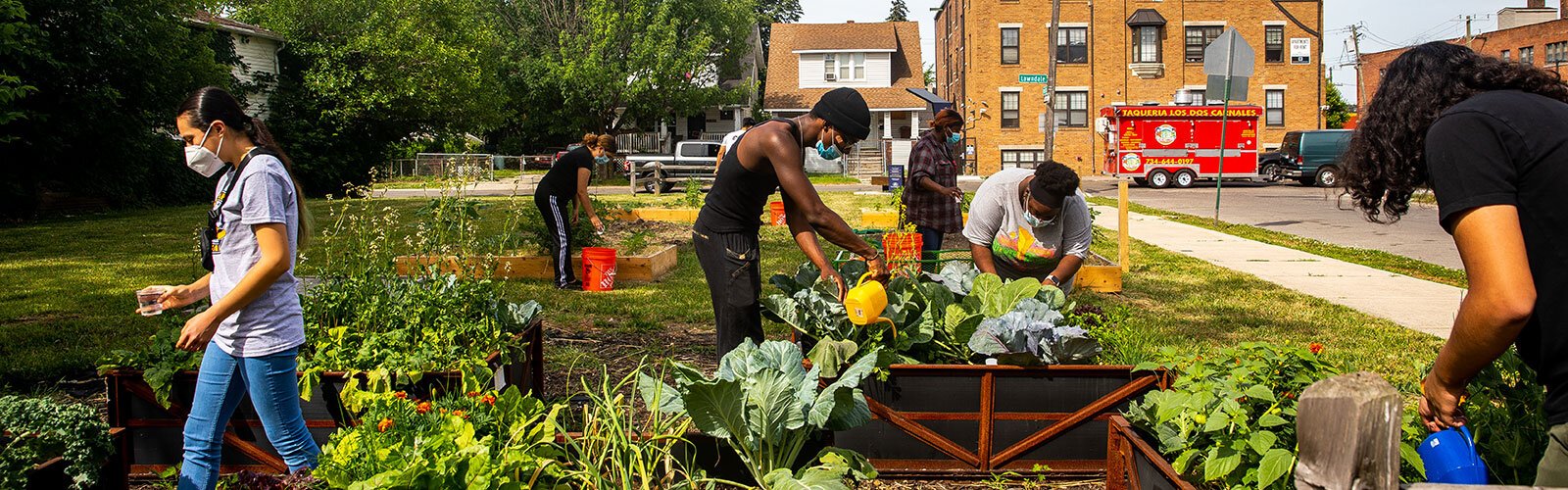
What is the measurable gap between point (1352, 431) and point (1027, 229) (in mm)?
4120

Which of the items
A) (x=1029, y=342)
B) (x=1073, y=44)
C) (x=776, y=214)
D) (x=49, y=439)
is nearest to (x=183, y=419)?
(x=49, y=439)

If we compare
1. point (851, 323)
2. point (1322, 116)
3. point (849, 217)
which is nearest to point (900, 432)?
point (851, 323)

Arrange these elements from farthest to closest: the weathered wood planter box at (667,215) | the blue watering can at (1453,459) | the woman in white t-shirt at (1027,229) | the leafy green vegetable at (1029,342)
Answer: the weathered wood planter box at (667,215), the woman in white t-shirt at (1027,229), the leafy green vegetable at (1029,342), the blue watering can at (1453,459)

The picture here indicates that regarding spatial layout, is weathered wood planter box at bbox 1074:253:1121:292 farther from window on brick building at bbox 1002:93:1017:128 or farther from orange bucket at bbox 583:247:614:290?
window on brick building at bbox 1002:93:1017:128

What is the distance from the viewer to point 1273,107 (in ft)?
142

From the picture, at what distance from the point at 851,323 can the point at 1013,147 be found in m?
39.9

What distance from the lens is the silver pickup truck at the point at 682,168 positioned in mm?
30125

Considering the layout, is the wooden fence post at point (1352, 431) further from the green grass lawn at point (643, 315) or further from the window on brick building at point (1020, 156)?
the window on brick building at point (1020, 156)

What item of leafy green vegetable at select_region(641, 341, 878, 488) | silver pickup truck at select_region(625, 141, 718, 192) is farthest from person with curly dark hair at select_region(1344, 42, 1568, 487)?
silver pickup truck at select_region(625, 141, 718, 192)

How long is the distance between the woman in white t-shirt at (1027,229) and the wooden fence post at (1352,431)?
3779 millimetres

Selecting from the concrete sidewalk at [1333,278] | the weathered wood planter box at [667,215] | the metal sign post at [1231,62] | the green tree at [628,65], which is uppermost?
the green tree at [628,65]

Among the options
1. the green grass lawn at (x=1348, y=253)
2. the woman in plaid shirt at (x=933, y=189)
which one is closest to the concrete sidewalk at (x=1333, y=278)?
the green grass lawn at (x=1348, y=253)

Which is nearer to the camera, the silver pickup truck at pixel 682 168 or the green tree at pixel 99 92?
the green tree at pixel 99 92

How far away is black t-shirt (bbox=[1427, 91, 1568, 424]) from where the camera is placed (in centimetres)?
212
